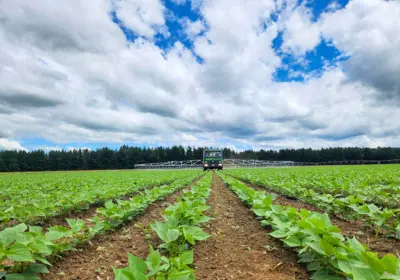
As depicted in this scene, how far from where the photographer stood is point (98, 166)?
9056 cm

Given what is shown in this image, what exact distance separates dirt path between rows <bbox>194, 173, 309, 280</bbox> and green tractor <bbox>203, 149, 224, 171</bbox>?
128 feet

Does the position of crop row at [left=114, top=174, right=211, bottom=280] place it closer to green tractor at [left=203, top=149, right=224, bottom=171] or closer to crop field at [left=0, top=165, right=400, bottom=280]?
crop field at [left=0, top=165, right=400, bottom=280]

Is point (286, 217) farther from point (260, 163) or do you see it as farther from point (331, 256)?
point (260, 163)

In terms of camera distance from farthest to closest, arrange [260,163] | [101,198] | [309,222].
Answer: [260,163] < [101,198] < [309,222]

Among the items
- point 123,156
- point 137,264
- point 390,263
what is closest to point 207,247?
point 137,264

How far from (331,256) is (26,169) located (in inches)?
3968

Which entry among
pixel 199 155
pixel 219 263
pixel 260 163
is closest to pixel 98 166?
pixel 199 155

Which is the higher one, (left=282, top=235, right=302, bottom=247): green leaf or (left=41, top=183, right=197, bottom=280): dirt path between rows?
(left=282, top=235, right=302, bottom=247): green leaf

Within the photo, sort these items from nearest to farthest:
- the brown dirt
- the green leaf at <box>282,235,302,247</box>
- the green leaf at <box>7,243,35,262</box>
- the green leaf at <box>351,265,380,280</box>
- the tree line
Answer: the green leaf at <box>351,265,380,280</box> < the green leaf at <box>7,243,35,262</box> < the green leaf at <box>282,235,302,247</box> < the brown dirt < the tree line

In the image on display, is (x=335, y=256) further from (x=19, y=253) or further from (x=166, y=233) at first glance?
(x=19, y=253)

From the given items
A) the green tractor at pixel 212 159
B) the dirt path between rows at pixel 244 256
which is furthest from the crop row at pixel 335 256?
the green tractor at pixel 212 159

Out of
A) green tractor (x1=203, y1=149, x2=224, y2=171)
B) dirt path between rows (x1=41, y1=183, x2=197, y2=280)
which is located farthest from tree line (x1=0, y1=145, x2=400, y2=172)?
dirt path between rows (x1=41, y1=183, x2=197, y2=280)

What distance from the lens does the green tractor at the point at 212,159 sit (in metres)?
44.3

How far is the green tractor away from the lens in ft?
145
